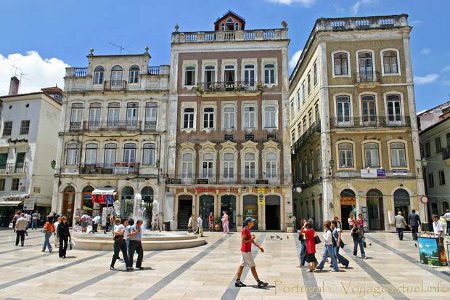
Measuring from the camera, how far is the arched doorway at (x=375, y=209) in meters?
28.6

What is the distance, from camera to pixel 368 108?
30.1 m

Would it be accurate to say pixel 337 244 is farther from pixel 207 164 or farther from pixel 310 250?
pixel 207 164

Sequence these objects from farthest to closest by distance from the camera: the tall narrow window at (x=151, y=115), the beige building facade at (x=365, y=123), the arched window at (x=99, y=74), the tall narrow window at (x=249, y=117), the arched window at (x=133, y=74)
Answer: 1. the arched window at (x=99, y=74)
2. the arched window at (x=133, y=74)
3. the tall narrow window at (x=151, y=115)
4. the tall narrow window at (x=249, y=117)
5. the beige building facade at (x=365, y=123)

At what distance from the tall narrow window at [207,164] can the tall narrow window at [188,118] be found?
121 inches

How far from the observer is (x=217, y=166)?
103ft

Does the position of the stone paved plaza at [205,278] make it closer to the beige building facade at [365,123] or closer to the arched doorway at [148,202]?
the beige building facade at [365,123]

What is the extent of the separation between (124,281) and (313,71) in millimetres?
28242

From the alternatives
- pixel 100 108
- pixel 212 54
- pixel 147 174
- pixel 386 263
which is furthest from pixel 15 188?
pixel 386 263

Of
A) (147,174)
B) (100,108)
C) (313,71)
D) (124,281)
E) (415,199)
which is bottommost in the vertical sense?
(124,281)

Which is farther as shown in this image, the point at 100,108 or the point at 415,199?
the point at 100,108

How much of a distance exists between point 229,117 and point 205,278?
22687 mm

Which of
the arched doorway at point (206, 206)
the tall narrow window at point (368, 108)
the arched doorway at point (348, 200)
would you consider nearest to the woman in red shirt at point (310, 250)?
the arched doorway at point (348, 200)

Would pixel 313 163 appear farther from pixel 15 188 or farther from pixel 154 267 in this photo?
pixel 15 188

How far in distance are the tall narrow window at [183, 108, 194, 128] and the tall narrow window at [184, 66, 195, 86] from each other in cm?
254
